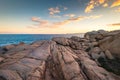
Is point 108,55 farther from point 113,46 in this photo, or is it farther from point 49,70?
point 49,70

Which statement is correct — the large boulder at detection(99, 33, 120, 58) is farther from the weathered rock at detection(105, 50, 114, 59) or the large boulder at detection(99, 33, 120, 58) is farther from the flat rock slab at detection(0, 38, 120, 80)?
the flat rock slab at detection(0, 38, 120, 80)

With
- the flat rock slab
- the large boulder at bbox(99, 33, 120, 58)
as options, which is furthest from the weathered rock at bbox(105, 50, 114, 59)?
the flat rock slab

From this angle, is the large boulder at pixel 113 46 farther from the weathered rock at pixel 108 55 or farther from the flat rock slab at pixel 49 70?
the flat rock slab at pixel 49 70

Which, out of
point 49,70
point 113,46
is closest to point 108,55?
point 113,46

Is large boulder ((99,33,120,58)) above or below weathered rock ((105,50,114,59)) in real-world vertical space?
above

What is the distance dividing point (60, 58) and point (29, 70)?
4440 millimetres

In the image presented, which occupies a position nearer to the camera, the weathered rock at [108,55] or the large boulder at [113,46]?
the large boulder at [113,46]

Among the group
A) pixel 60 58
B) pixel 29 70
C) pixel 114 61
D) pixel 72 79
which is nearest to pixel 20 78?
pixel 29 70

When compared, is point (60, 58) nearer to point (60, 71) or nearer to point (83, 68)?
point (60, 71)

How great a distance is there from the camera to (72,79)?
35.1 feet

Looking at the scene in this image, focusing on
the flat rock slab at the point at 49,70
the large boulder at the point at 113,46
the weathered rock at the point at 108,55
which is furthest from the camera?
the weathered rock at the point at 108,55

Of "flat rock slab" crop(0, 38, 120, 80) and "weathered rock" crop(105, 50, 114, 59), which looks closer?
"flat rock slab" crop(0, 38, 120, 80)

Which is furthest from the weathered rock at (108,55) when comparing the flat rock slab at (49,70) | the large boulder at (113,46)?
the flat rock slab at (49,70)

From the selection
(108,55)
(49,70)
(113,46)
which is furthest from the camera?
(113,46)
